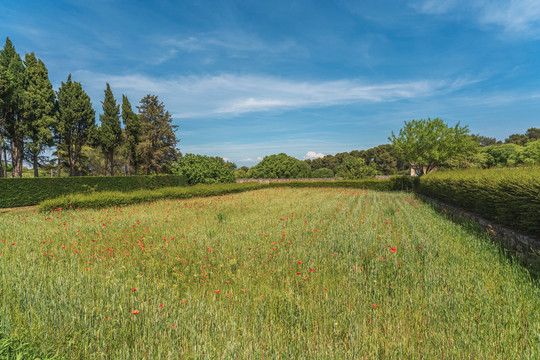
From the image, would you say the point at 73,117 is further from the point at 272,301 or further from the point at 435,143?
the point at 435,143

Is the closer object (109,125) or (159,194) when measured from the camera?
(159,194)

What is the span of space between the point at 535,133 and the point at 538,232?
11207 centimetres

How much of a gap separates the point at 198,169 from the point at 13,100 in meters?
20.9

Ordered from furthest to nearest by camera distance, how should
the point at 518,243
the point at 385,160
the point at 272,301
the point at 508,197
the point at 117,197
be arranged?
the point at 385,160 < the point at 117,197 < the point at 508,197 < the point at 518,243 < the point at 272,301

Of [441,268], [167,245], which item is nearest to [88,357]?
Answer: [167,245]

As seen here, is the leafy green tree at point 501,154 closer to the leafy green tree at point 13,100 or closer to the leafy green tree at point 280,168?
the leafy green tree at point 280,168

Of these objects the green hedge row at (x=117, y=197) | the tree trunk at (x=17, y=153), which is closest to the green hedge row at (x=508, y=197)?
the green hedge row at (x=117, y=197)

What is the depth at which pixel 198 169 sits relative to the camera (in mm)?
27797

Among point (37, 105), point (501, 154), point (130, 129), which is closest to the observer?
point (37, 105)

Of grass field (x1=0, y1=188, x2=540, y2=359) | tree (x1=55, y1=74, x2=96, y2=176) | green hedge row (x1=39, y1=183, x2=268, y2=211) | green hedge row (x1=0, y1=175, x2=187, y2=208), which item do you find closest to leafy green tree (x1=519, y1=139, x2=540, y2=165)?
grass field (x1=0, y1=188, x2=540, y2=359)

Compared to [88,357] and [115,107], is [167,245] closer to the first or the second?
[88,357]

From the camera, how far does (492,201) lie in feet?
25.8

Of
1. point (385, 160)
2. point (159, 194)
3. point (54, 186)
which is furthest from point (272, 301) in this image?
point (385, 160)

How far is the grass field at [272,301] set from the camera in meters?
2.41
